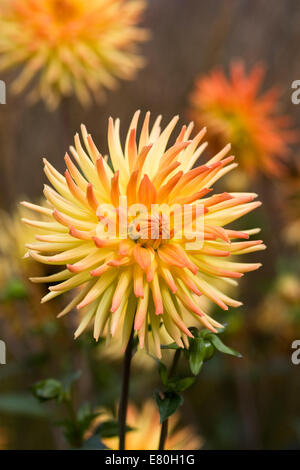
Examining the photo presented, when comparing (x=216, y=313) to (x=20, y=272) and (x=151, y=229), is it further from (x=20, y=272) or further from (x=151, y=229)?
(x=151, y=229)

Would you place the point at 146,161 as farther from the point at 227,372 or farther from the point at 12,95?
the point at 12,95

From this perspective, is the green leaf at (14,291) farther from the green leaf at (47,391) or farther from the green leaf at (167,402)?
the green leaf at (167,402)

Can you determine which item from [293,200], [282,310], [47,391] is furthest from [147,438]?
[293,200]

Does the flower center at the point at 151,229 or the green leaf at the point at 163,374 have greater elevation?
the flower center at the point at 151,229

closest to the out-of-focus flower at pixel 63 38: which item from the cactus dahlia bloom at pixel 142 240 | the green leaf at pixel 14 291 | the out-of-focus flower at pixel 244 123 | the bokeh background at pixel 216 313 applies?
the bokeh background at pixel 216 313

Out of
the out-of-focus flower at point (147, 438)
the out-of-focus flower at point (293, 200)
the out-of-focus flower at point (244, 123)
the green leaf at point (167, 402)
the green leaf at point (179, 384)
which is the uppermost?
the out-of-focus flower at point (244, 123)
